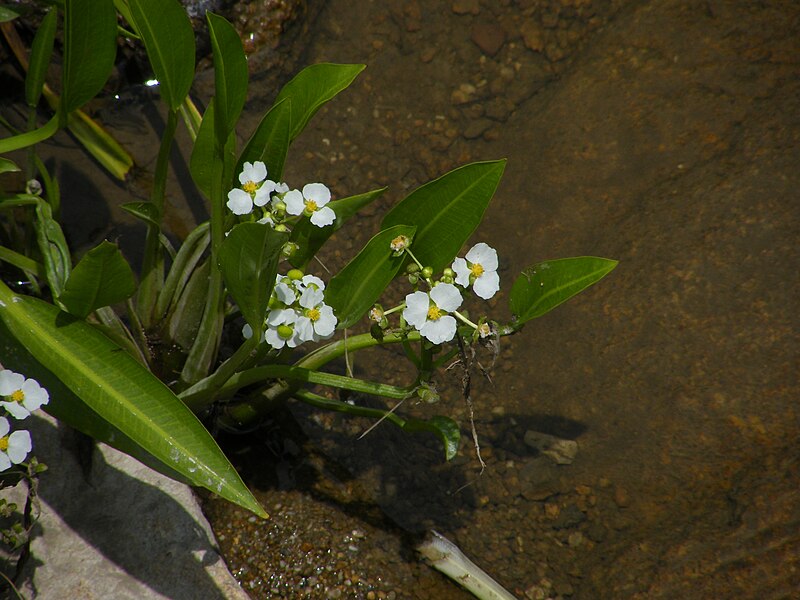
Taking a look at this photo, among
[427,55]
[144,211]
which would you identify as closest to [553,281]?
[144,211]

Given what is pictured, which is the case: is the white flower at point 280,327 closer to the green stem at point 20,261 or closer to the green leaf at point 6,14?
the green stem at point 20,261

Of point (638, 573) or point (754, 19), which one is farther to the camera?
point (754, 19)

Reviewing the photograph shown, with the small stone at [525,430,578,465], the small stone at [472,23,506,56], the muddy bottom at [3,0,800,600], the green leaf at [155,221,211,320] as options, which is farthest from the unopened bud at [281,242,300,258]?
the small stone at [472,23,506,56]

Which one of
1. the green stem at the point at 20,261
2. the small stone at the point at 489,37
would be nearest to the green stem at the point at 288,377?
the green stem at the point at 20,261

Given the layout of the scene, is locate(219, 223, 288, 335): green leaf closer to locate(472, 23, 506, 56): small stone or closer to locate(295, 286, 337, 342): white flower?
locate(295, 286, 337, 342): white flower

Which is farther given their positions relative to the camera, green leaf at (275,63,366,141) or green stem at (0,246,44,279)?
green stem at (0,246,44,279)

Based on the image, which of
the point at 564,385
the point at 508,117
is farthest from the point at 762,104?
the point at 564,385

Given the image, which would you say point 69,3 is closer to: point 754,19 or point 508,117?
point 508,117
